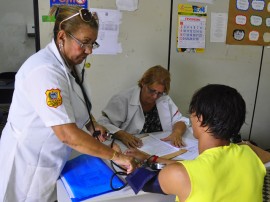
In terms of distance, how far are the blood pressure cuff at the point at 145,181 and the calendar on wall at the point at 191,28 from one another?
1642mm

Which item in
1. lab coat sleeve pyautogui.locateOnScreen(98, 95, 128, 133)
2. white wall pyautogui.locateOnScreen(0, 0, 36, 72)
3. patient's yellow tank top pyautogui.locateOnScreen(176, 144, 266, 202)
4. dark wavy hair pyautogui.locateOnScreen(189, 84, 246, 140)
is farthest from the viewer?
white wall pyautogui.locateOnScreen(0, 0, 36, 72)

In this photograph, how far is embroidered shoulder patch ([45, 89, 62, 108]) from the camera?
2.97 feet

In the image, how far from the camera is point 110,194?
0.96 metres

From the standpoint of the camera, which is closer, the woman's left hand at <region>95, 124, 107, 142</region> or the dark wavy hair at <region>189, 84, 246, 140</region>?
the dark wavy hair at <region>189, 84, 246, 140</region>

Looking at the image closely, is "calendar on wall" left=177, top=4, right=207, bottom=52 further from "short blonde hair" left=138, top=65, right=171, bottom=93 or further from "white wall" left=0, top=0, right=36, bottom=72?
"white wall" left=0, top=0, right=36, bottom=72

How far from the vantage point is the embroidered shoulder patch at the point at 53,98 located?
91cm

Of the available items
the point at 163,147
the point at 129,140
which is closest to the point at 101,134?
the point at 129,140

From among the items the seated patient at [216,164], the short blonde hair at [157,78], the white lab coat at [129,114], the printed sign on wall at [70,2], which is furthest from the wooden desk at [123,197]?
the printed sign on wall at [70,2]

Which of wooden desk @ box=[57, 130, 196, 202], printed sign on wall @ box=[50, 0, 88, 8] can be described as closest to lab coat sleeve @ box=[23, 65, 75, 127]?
wooden desk @ box=[57, 130, 196, 202]

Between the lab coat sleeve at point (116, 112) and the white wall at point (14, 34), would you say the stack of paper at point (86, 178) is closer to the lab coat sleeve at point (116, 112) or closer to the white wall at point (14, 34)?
the lab coat sleeve at point (116, 112)

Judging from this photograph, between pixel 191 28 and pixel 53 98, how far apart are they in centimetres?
173

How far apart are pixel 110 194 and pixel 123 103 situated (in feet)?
2.82

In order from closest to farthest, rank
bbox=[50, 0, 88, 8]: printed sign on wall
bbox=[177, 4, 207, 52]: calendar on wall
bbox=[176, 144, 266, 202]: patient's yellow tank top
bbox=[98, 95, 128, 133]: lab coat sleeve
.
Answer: bbox=[176, 144, 266, 202]: patient's yellow tank top < bbox=[98, 95, 128, 133]: lab coat sleeve < bbox=[50, 0, 88, 8]: printed sign on wall < bbox=[177, 4, 207, 52]: calendar on wall

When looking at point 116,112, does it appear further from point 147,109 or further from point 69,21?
point 69,21
